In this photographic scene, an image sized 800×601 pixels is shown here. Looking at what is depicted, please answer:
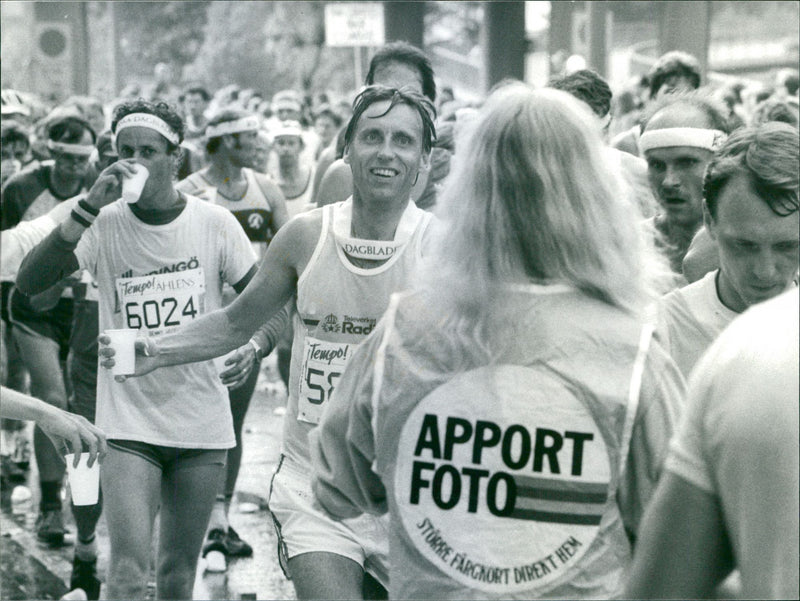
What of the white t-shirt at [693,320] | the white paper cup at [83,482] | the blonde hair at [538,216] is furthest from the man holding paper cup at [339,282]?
the blonde hair at [538,216]

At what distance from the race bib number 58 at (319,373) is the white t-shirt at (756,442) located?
90.6 inches

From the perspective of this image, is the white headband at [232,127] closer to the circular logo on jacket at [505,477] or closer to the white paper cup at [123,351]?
the white paper cup at [123,351]

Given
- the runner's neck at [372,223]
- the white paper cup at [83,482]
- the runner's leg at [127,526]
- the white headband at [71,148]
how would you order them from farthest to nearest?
the white headband at [71,148] → the runner's leg at [127,526] → the white paper cup at [83,482] → the runner's neck at [372,223]

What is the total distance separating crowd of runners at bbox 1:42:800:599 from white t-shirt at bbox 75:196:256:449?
0.03 ft

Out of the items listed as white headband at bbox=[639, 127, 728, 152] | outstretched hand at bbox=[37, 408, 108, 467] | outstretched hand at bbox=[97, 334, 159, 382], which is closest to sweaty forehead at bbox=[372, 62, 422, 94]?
white headband at bbox=[639, 127, 728, 152]

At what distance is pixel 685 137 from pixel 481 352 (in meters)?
2.43

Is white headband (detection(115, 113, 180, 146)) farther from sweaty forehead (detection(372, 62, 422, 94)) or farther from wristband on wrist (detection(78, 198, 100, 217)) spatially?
sweaty forehead (detection(372, 62, 422, 94))

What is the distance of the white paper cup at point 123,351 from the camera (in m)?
4.43

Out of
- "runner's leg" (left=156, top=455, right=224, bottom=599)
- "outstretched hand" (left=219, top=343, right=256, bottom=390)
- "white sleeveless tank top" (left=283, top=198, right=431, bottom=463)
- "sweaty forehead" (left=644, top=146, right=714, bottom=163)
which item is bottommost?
"runner's leg" (left=156, top=455, right=224, bottom=599)

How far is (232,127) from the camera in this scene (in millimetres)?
7848

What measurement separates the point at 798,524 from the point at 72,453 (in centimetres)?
277

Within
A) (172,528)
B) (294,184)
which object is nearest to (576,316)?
(172,528)

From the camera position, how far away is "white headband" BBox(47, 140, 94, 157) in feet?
24.7

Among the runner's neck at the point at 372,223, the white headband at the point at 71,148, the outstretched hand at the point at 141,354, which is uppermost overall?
the runner's neck at the point at 372,223
